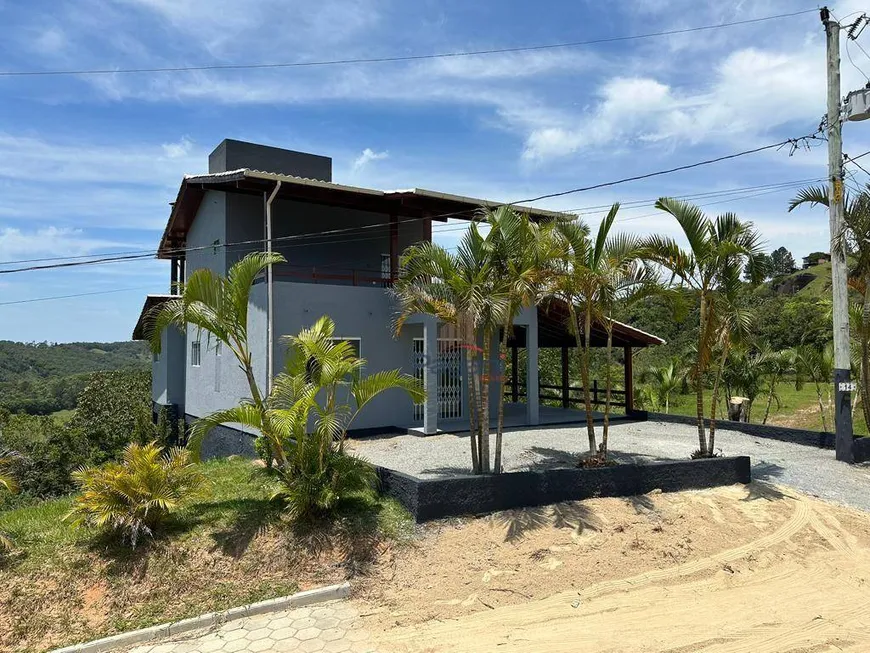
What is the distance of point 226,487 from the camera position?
877 cm

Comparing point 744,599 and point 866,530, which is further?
point 866,530

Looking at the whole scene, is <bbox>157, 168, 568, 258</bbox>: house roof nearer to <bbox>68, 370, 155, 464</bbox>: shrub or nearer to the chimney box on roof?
the chimney box on roof

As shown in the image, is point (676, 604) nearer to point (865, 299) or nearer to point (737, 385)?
point (865, 299)

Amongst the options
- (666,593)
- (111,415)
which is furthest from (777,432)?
(111,415)

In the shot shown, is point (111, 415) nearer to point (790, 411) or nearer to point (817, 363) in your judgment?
point (817, 363)

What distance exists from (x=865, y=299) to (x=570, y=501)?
8106 millimetres

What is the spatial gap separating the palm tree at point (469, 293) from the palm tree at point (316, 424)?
1050 millimetres

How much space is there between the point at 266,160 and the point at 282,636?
14.1 m

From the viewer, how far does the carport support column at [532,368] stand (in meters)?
14.1

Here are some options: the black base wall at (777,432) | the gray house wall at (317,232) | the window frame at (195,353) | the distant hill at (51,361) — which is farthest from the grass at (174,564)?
the distant hill at (51,361)

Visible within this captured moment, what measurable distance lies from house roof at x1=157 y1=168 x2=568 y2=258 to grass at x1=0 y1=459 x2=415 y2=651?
689 centimetres

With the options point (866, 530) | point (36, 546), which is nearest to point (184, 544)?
point (36, 546)

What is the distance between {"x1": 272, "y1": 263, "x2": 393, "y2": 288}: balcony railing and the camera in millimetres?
12961

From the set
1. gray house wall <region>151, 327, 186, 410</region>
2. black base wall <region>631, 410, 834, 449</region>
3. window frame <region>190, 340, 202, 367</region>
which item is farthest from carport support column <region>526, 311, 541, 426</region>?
gray house wall <region>151, 327, 186, 410</region>
